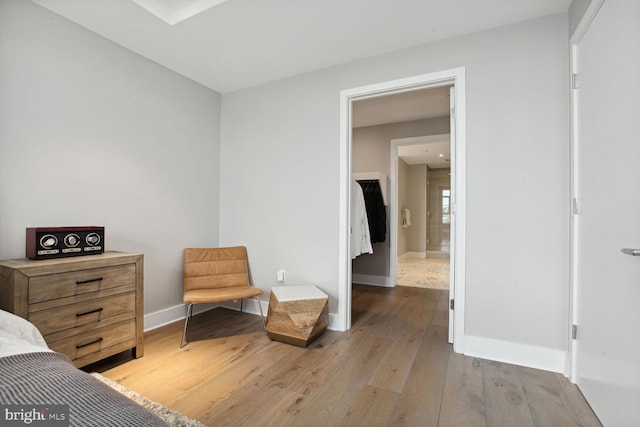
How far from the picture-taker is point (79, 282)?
5.87ft

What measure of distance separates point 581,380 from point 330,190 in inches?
82.9

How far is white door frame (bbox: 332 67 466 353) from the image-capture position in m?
2.20

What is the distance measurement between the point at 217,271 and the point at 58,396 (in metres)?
2.35

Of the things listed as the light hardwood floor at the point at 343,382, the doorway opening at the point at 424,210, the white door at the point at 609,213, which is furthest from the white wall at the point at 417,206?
the white door at the point at 609,213

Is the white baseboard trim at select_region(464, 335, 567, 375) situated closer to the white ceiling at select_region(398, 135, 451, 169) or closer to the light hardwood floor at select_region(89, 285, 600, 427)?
the light hardwood floor at select_region(89, 285, 600, 427)

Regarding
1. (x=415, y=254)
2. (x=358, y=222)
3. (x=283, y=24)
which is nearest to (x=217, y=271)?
(x=358, y=222)

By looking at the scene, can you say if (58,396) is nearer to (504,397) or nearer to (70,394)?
(70,394)

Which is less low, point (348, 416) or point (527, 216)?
point (527, 216)

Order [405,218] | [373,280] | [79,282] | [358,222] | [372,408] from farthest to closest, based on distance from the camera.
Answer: [405,218] < [373,280] < [358,222] < [79,282] < [372,408]

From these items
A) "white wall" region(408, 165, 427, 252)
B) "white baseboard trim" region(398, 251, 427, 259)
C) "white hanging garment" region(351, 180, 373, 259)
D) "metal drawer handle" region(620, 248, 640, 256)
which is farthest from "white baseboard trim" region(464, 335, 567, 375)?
"white wall" region(408, 165, 427, 252)

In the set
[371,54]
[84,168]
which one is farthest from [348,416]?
[371,54]

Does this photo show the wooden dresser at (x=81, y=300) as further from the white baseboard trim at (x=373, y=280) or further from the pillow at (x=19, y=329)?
the white baseboard trim at (x=373, y=280)

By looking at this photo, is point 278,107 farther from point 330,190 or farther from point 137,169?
point 137,169

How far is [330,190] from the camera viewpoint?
2.72 metres
